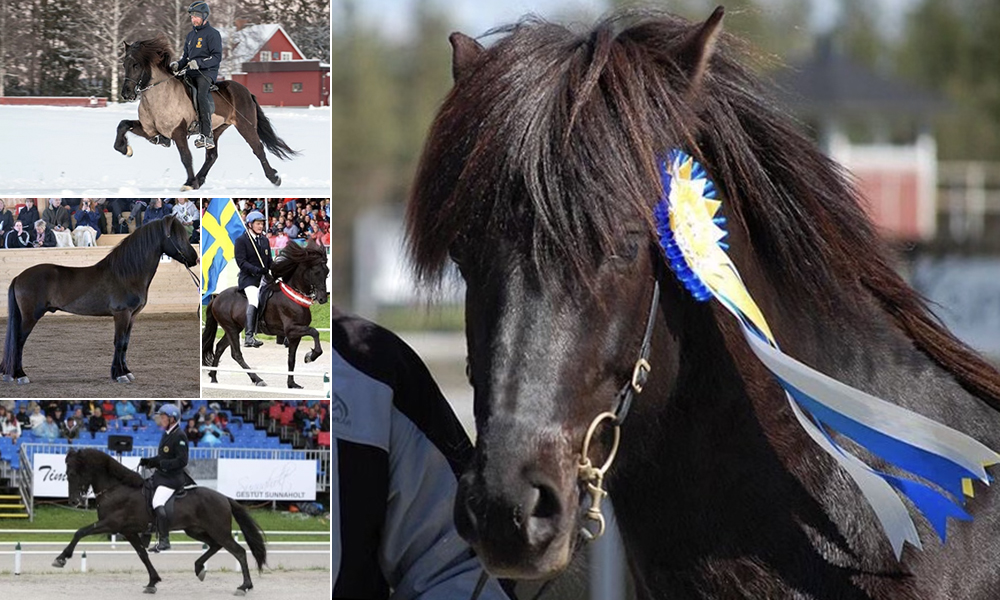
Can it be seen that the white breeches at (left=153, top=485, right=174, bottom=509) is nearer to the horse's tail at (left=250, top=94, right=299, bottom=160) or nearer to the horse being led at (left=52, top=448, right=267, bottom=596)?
the horse being led at (left=52, top=448, right=267, bottom=596)

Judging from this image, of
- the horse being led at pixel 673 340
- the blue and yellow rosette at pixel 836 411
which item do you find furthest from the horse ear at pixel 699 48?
the blue and yellow rosette at pixel 836 411

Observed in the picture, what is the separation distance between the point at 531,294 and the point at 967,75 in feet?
183

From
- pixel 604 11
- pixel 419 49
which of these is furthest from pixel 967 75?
pixel 604 11

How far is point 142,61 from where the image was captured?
10.1 feet

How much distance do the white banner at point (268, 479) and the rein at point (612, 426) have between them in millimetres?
786

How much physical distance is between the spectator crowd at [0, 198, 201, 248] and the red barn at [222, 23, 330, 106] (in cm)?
29

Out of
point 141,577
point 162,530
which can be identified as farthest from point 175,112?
point 141,577

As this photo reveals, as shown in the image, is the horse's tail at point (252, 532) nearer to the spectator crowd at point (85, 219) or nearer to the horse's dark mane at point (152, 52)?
the spectator crowd at point (85, 219)

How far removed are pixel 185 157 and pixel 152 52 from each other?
0.78 ft

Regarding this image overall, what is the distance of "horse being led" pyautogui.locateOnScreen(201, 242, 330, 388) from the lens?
3.12 meters

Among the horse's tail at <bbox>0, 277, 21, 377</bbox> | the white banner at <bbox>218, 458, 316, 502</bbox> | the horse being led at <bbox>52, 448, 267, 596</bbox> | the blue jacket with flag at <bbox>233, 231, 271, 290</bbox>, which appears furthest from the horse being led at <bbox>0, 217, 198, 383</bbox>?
the white banner at <bbox>218, 458, 316, 502</bbox>

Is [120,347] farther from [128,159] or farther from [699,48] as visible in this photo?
[699,48]

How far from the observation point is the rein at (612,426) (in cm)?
243

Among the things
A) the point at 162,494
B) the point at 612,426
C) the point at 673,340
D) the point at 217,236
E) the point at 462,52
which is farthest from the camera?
the point at 217,236
